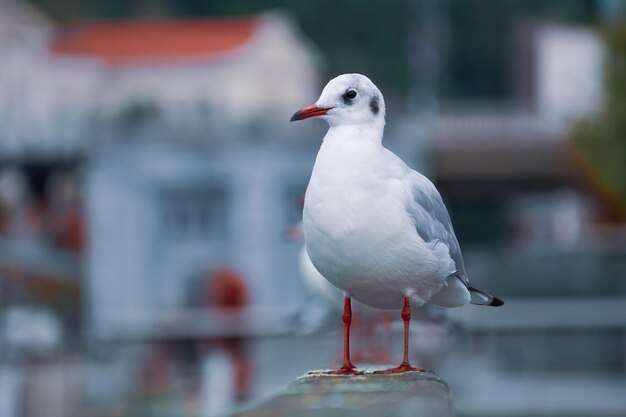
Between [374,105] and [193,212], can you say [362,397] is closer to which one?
[374,105]

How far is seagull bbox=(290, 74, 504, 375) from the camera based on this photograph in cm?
359

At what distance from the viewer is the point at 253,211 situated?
29453 millimetres

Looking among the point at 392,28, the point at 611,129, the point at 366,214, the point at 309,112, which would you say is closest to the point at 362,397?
the point at 366,214

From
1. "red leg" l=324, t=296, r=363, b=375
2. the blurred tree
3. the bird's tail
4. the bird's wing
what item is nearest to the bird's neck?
the bird's wing

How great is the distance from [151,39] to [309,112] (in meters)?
37.5

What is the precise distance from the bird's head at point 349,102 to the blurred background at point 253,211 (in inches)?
92.9

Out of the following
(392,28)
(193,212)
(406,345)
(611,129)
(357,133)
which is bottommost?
(406,345)

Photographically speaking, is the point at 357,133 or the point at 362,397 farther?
the point at 357,133

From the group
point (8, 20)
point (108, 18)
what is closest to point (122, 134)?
point (8, 20)

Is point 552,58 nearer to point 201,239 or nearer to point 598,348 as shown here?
point 201,239

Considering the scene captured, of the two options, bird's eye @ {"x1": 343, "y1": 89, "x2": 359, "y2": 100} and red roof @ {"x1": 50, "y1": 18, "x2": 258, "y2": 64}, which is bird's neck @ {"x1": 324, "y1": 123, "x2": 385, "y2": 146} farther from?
red roof @ {"x1": 50, "y1": 18, "x2": 258, "y2": 64}

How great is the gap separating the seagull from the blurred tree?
18.0 meters

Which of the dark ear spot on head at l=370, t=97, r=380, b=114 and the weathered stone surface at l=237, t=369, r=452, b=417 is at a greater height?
the dark ear spot on head at l=370, t=97, r=380, b=114

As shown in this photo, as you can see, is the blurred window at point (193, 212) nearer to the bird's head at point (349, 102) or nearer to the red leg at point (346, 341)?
the red leg at point (346, 341)
